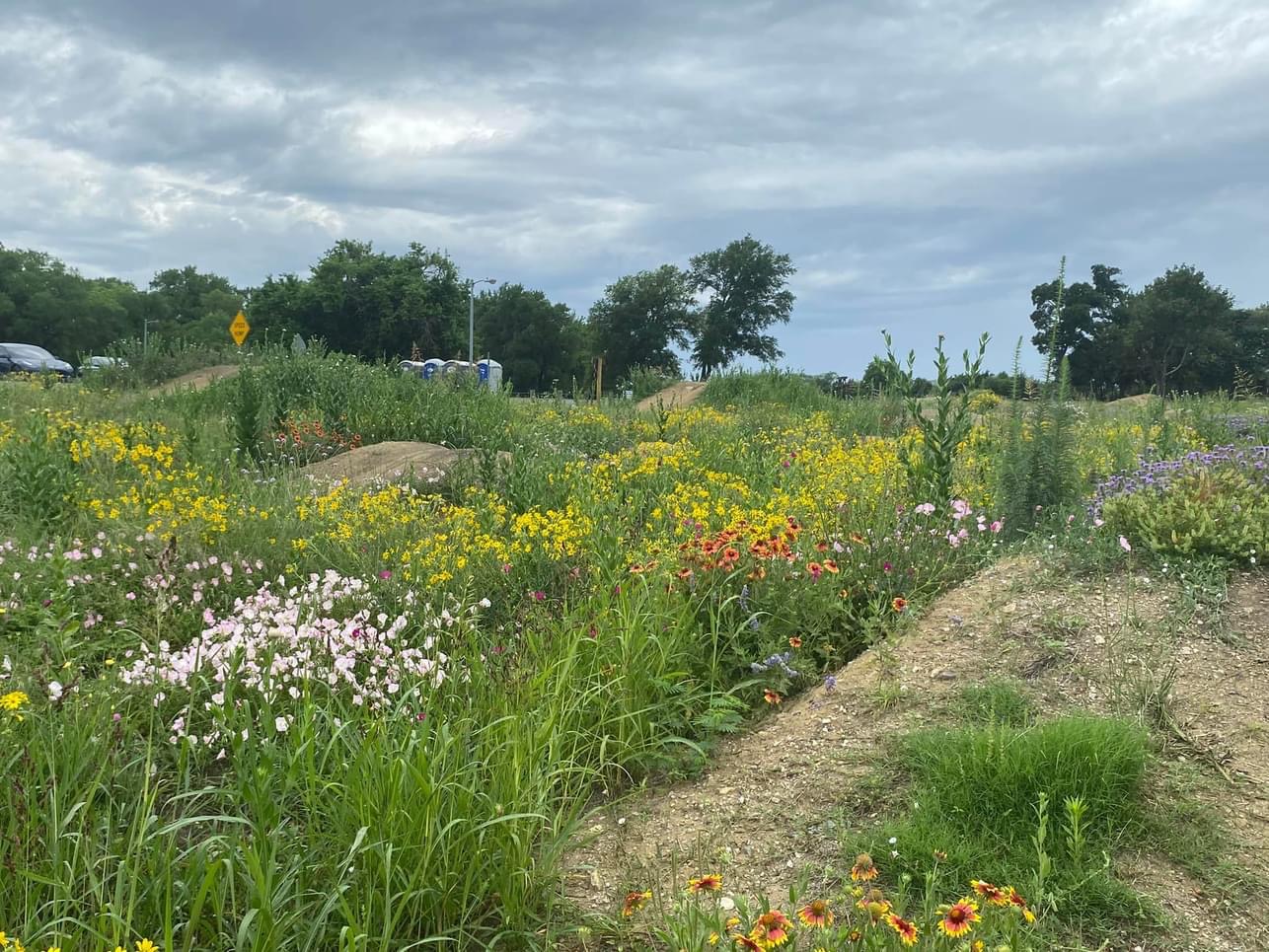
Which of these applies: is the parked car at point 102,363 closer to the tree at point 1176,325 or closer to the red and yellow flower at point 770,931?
the red and yellow flower at point 770,931

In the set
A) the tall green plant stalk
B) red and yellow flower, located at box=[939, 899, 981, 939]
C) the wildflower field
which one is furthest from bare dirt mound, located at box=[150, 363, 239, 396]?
red and yellow flower, located at box=[939, 899, 981, 939]

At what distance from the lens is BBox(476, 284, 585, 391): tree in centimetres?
5797

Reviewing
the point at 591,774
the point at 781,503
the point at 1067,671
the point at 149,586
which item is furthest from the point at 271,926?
the point at 781,503

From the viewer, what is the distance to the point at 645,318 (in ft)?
169

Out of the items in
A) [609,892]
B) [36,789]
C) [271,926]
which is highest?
[36,789]

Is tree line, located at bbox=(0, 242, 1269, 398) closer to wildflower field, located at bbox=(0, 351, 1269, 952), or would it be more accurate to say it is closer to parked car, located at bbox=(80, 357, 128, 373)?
parked car, located at bbox=(80, 357, 128, 373)

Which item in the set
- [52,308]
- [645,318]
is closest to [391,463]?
[645,318]

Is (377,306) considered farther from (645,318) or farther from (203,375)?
(203,375)

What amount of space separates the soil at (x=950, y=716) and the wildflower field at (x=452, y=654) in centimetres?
12

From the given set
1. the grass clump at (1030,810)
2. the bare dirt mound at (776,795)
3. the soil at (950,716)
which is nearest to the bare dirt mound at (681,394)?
the soil at (950,716)

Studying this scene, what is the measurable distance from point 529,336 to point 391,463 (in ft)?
165

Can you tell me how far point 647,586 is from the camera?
13.4 ft

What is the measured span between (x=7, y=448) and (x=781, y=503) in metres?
5.52

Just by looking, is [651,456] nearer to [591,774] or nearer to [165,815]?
[591,774]
